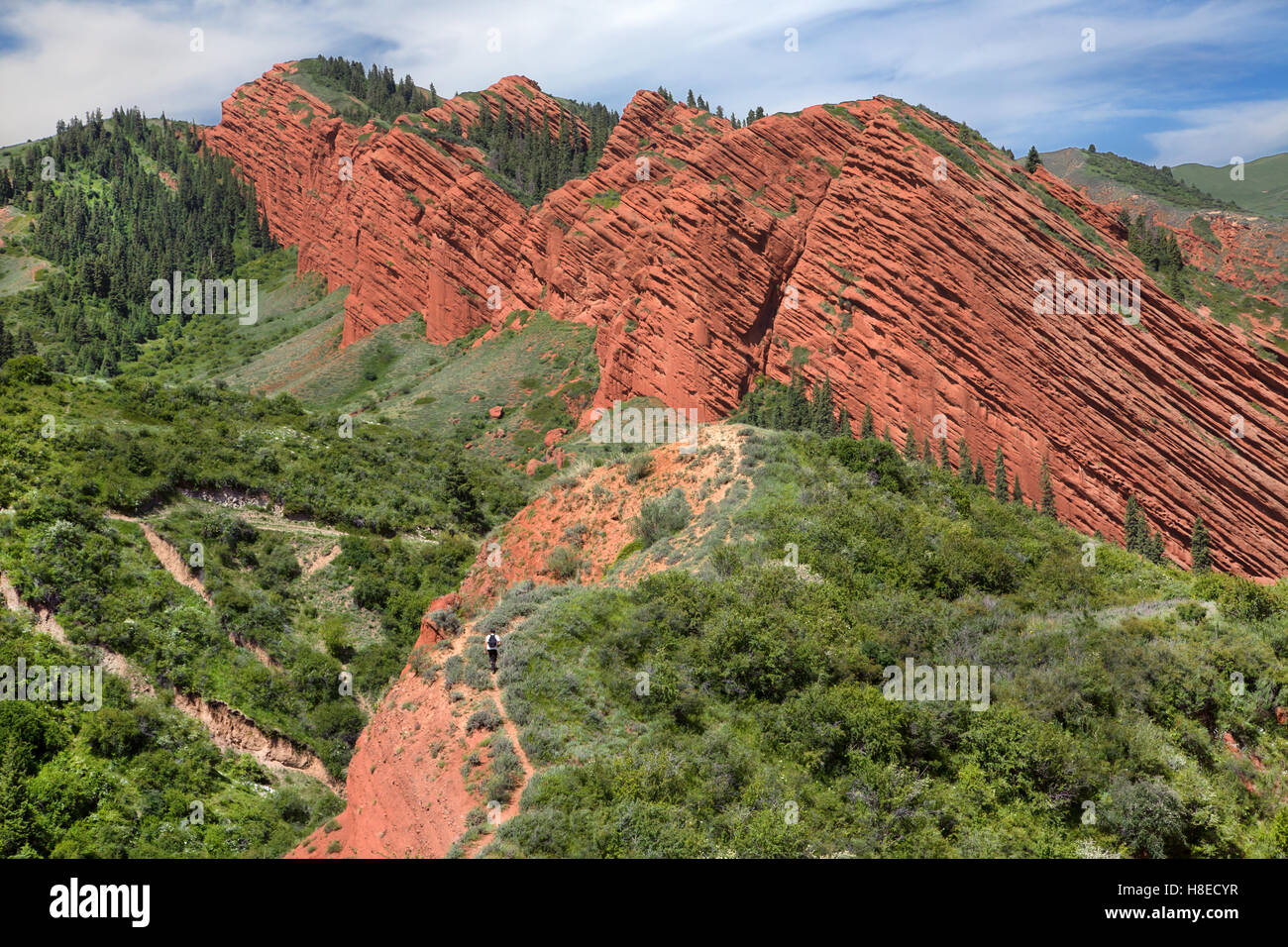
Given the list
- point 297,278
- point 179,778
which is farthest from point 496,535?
point 297,278

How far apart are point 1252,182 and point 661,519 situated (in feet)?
670

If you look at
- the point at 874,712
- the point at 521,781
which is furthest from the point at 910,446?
the point at 521,781

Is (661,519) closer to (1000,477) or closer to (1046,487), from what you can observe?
(1000,477)

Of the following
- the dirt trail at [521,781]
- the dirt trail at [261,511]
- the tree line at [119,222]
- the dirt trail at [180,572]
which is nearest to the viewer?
the dirt trail at [521,781]

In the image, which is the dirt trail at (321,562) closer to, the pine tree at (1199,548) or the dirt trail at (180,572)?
the dirt trail at (180,572)

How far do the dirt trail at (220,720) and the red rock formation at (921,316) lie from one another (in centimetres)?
3751

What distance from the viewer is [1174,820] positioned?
45.2 feet

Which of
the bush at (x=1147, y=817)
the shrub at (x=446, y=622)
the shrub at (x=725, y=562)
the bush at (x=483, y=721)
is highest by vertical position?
the shrub at (x=725, y=562)

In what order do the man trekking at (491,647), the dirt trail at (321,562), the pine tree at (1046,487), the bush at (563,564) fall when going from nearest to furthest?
the man trekking at (491,647) → the bush at (563,564) → the dirt trail at (321,562) → the pine tree at (1046,487)

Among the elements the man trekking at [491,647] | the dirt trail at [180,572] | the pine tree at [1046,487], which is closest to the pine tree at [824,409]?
the pine tree at [1046,487]

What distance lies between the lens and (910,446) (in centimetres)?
5856

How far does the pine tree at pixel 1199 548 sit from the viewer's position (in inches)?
2136

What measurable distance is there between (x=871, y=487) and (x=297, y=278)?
4300 inches

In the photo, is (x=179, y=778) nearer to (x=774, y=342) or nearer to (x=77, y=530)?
(x=77, y=530)
